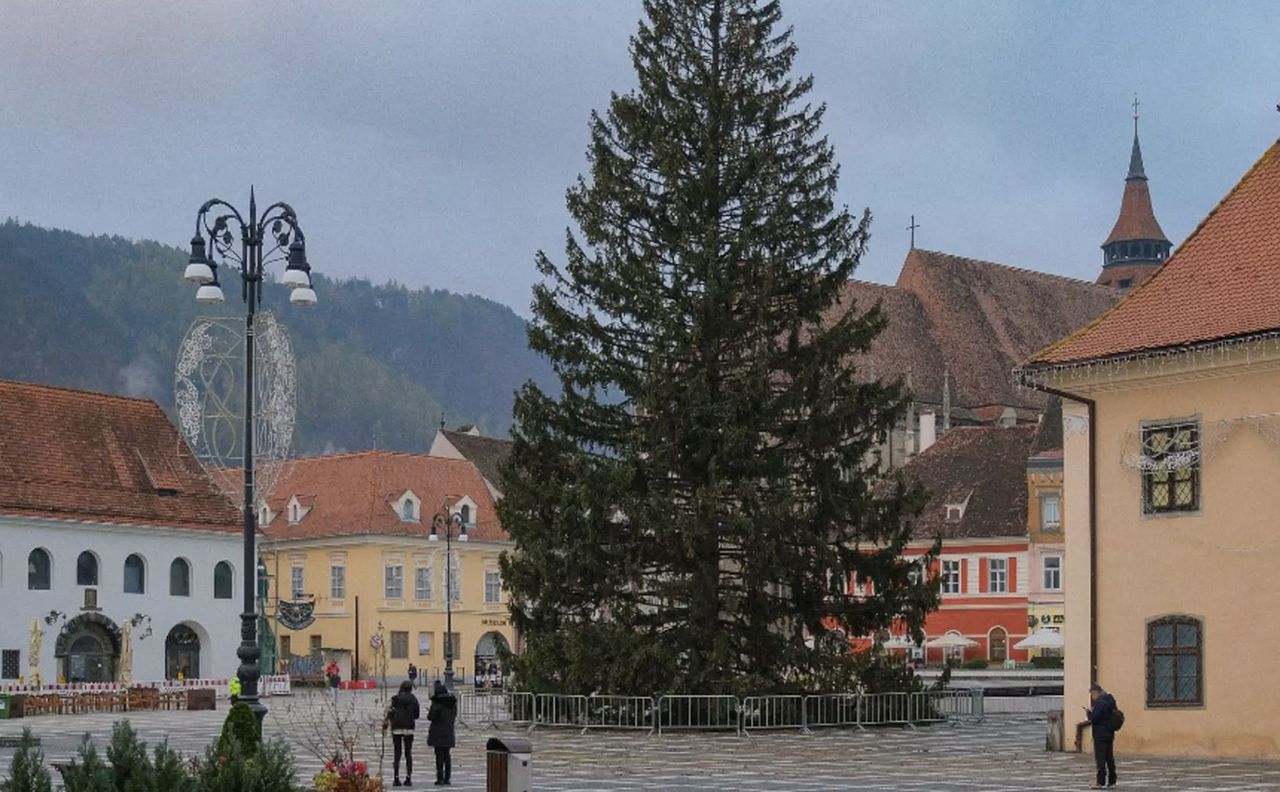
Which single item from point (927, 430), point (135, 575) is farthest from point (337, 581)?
point (927, 430)

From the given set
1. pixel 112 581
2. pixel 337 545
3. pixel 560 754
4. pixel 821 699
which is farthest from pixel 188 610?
pixel 560 754

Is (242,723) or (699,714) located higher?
(242,723)

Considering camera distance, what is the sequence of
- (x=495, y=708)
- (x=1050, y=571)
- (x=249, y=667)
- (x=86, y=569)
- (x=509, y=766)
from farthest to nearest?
1. (x=1050, y=571)
2. (x=86, y=569)
3. (x=495, y=708)
4. (x=249, y=667)
5. (x=509, y=766)

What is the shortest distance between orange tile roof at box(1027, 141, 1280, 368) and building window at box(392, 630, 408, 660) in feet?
195

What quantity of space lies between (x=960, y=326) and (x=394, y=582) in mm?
35309

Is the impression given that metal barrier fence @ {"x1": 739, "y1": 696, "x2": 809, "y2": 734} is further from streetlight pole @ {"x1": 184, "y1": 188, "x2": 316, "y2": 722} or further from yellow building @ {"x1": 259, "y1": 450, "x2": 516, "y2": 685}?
yellow building @ {"x1": 259, "y1": 450, "x2": 516, "y2": 685}

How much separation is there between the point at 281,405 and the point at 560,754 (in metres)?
7.97

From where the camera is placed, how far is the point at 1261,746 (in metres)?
31.1

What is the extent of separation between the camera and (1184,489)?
3269cm

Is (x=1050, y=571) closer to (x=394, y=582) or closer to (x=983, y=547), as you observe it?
(x=983, y=547)

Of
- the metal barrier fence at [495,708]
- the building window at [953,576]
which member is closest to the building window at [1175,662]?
the metal barrier fence at [495,708]

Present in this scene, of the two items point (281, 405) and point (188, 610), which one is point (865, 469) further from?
point (188, 610)

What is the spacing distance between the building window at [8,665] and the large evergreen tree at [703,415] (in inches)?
1171

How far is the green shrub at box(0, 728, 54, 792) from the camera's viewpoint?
46.3 ft
